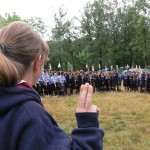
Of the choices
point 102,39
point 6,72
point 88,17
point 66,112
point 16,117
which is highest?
point 88,17

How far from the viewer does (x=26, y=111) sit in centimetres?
132

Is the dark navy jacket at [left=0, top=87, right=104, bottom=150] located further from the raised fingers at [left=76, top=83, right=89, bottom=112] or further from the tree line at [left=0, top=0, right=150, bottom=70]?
the tree line at [left=0, top=0, right=150, bottom=70]

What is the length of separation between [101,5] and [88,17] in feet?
7.96

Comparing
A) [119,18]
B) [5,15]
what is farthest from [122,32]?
[5,15]

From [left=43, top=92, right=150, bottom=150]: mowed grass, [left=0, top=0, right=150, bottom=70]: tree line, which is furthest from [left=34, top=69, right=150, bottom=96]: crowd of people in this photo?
[left=0, top=0, right=150, bottom=70]: tree line

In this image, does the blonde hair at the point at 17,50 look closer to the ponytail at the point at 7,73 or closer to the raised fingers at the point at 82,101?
the ponytail at the point at 7,73

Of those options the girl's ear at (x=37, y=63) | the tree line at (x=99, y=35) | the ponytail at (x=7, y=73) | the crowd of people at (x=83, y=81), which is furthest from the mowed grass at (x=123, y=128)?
the tree line at (x=99, y=35)

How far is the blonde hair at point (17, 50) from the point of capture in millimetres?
1368

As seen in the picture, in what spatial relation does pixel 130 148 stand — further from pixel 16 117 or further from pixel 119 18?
pixel 119 18

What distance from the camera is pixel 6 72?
1.35 m

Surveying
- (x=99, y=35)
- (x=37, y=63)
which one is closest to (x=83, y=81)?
(x=37, y=63)

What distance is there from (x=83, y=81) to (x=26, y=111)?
2117cm

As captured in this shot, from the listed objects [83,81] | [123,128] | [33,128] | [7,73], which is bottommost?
[123,128]

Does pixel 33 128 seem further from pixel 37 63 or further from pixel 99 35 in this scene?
pixel 99 35
